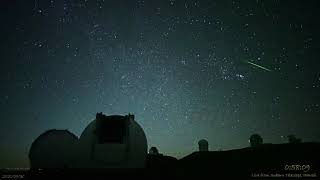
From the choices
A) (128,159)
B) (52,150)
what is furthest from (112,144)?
(52,150)

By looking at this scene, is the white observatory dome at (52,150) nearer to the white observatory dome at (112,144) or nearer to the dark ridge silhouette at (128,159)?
the dark ridge silhouette at (128,159)

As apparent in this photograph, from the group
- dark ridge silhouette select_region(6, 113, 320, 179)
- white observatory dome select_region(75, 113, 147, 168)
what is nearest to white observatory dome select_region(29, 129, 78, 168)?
dark ridge silhouette select_region(6, 113, 320, 179)

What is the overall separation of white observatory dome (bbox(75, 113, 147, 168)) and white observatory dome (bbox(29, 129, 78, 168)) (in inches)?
159

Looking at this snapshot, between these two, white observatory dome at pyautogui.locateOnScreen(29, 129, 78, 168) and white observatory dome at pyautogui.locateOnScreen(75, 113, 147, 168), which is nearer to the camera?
white observatory dome at pyautogui.locateOnScreen(75, 113, 147, 168)

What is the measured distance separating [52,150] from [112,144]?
314 inches

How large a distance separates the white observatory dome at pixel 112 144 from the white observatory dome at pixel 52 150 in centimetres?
403

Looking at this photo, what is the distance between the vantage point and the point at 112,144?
18000mm

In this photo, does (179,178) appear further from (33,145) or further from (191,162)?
(191,162)

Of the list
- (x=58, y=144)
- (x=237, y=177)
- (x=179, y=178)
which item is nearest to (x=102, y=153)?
(x=179, y=178)

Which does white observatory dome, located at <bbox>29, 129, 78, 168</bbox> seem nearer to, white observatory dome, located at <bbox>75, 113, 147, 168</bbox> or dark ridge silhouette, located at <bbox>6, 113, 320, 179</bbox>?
dark ridge silhouette, located at <bbox>6, 113, 320, 179</bbox>

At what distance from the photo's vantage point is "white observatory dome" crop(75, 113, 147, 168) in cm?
1786

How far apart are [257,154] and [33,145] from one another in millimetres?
23255

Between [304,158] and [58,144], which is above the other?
[58,144]

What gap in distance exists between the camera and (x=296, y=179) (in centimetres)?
2670
